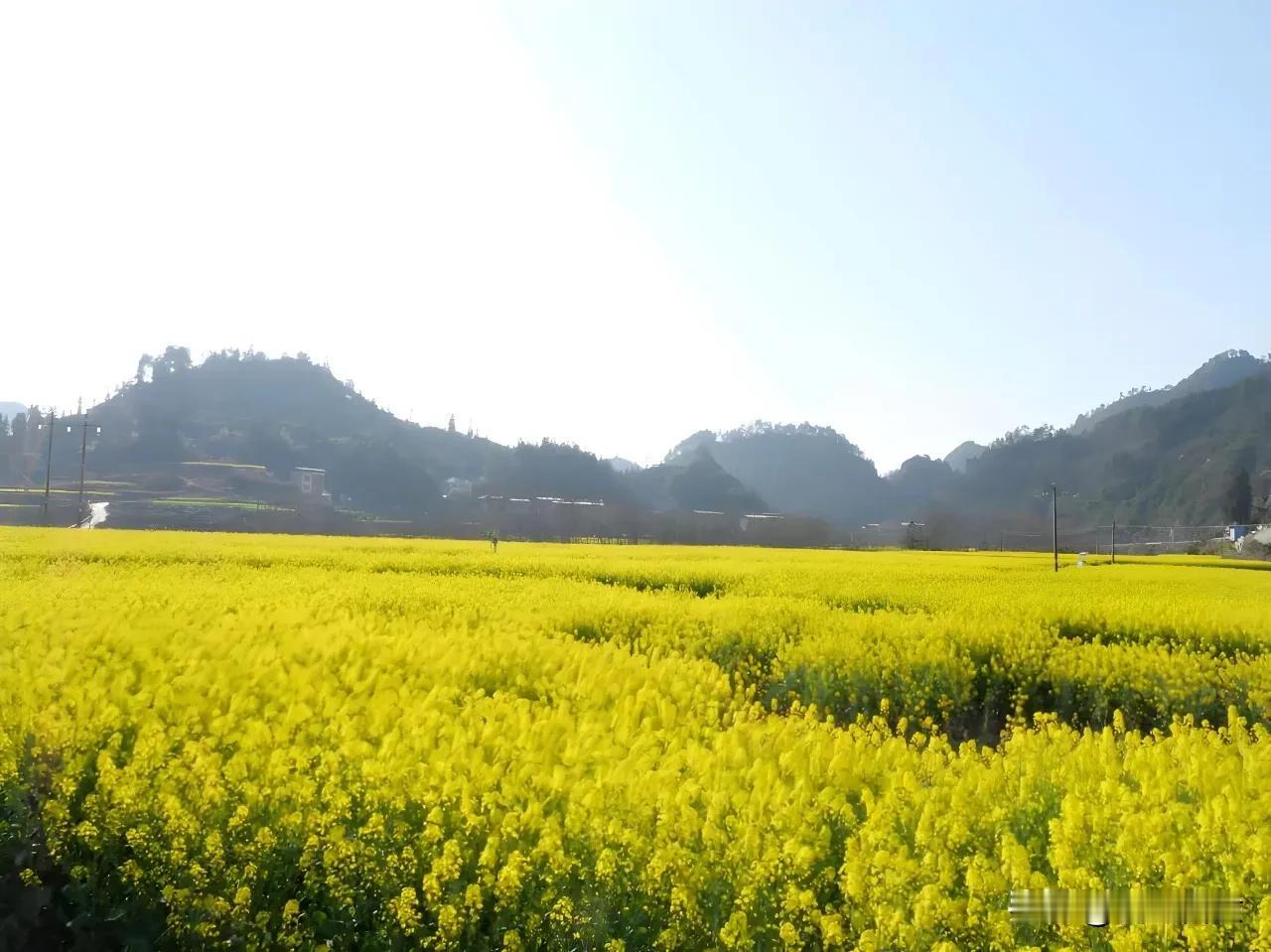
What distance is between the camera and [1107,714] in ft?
25.4

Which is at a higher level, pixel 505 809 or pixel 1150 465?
pixel 1150 465

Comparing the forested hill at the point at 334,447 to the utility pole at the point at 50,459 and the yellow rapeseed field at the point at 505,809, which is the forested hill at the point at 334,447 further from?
the yellow rapeseed field at the point at 505,809

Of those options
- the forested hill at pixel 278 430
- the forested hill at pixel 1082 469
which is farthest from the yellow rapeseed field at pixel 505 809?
the forested hill at pixel 1082 469

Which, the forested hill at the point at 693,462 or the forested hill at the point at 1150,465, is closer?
the forested hill at the point at 693,462

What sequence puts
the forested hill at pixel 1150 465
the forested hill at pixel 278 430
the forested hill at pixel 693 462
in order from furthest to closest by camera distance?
the forested hill at pixel 1150 465, the forested hill at pixel 693 462, the forested hill at pixel 278 430

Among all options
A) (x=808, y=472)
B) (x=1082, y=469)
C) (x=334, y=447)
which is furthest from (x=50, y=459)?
(x=808, y=472)

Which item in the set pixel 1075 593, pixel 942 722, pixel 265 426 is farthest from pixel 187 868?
pixel 265 426

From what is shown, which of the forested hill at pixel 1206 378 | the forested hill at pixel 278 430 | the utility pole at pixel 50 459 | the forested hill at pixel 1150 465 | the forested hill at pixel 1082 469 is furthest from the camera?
the forested hill at pixel 1206 378

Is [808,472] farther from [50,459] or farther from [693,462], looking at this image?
[50,459]

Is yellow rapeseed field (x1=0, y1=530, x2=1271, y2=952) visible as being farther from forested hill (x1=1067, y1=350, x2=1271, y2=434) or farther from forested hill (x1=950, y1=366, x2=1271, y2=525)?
forested hill (x1=1067, y1=350, x2=1271, y2=434)

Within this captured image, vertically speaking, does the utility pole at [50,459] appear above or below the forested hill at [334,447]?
below

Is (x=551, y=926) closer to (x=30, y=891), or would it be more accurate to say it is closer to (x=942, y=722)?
(x=30, y=891)

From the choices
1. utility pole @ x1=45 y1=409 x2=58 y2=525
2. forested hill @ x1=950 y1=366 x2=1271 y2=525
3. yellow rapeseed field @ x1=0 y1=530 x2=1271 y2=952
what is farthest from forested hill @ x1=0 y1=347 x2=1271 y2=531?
yellow rapeseed field @ x1=0 y1=530 x2=1271 y2=952

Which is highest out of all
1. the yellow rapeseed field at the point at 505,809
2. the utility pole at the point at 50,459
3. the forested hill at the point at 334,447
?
the forested hill at the point at 334,447
